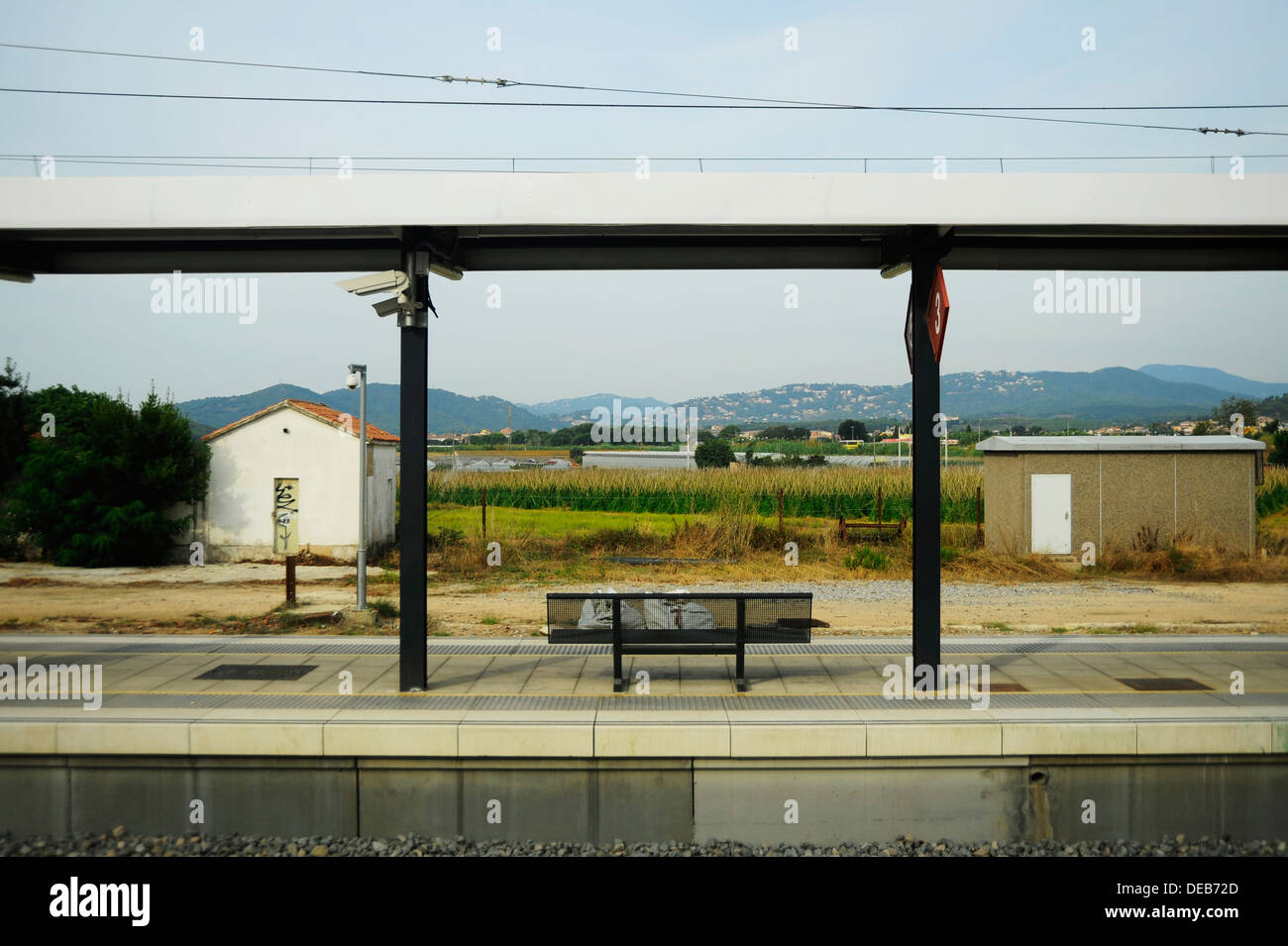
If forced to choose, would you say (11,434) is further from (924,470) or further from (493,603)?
(924,470)

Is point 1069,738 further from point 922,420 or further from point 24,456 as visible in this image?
point 24,456

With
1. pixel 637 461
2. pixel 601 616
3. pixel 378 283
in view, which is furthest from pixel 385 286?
pixel 637 461

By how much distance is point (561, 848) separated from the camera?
602 centimetres

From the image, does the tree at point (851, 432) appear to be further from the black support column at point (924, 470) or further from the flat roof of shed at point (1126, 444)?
the black support column at point (924, 470)

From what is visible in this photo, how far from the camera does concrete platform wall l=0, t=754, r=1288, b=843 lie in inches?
239

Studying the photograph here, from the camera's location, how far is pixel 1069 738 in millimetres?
6031

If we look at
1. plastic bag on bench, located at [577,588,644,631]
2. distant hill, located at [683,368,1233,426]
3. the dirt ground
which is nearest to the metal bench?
plastic bag on bench, located at [577,588,644,631]

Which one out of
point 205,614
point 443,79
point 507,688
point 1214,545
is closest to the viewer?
point 507,688

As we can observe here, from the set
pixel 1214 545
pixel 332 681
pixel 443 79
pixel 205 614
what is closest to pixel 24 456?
pixel 205 614

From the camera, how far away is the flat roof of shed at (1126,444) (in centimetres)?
1891

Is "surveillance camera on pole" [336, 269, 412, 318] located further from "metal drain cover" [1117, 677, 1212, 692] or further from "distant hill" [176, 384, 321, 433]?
"distant hill" [176, 384, 321, 433]

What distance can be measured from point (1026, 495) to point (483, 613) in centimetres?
1233

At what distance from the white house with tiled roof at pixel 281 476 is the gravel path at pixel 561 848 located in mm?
14526

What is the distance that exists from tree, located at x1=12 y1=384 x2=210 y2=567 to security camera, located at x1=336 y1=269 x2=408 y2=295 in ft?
49.7
